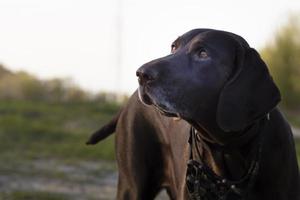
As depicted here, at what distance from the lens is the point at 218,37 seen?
4980mm

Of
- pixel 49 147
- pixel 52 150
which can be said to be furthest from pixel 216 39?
pixel 49 147

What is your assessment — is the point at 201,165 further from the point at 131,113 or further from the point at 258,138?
the point at 131,113

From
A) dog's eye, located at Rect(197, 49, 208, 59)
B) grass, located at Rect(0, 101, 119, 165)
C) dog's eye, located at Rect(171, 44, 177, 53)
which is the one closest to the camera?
dog's eye, located at Rect(197, 49, 208, 59)

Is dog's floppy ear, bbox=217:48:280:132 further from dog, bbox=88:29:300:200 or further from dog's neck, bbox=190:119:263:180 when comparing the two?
dog's neck, bbox=190:119:263:180

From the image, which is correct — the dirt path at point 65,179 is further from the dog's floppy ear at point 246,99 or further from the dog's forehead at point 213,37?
the dog's floppy ear at point 246,99

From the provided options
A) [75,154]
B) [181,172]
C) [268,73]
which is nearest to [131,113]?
[181,172]

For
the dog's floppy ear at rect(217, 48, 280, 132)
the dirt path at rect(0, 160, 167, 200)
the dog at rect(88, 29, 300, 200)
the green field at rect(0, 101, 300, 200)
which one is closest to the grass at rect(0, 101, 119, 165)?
the green field at rect(0, 101, 300, 200)

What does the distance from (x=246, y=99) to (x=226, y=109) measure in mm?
124

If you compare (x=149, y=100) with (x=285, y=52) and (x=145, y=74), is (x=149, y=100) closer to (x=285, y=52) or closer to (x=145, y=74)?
(x=145, y=74)

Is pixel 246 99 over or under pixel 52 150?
over

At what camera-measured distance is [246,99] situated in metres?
4.79

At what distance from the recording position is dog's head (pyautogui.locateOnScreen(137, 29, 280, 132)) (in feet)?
15.5

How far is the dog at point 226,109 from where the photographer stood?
4754 millimetres

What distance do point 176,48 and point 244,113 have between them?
651 millimetres
